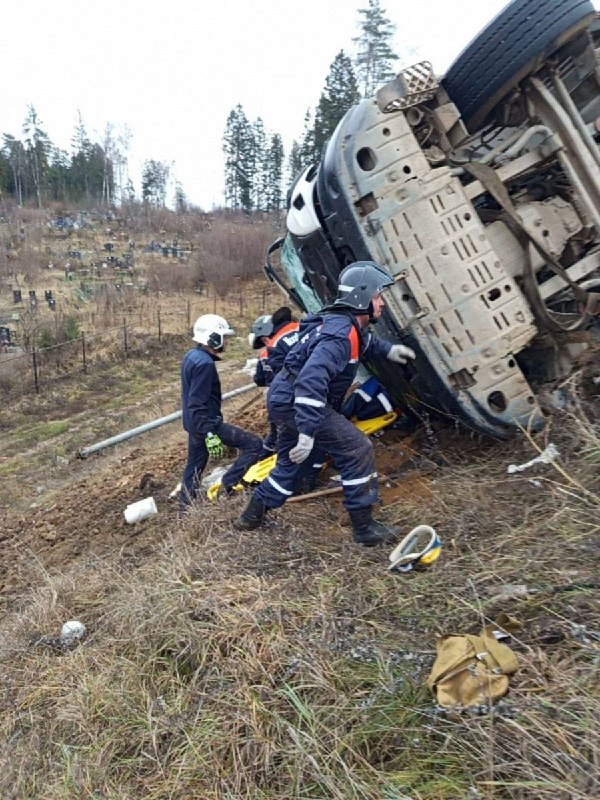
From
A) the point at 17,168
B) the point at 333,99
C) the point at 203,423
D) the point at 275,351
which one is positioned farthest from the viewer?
the point at 17,168

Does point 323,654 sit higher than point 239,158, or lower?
lower

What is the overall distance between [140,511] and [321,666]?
120 inches

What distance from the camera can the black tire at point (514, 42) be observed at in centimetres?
353

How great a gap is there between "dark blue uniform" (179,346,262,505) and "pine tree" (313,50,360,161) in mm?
29237

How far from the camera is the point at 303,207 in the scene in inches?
158

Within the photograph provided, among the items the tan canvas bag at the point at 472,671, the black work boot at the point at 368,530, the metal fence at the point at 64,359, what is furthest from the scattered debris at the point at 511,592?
the metal fence at the point at 64,359

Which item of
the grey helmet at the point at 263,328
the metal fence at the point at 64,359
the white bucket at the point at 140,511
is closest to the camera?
the grey helmet at the point at 263,328

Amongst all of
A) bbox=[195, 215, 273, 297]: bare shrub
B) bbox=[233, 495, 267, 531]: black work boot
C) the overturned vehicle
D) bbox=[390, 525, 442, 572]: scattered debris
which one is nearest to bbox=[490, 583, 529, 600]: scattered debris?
bbox=[390, 525, 442, 572]: scattered debris

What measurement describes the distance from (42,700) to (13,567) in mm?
2454

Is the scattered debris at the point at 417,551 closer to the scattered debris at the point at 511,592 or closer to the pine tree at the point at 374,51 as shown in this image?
the scattered debris at the point at 511,592

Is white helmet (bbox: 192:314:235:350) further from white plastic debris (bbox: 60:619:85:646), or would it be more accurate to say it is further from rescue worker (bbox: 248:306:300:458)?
white plastic debris (bbox: 60:619:85:646)

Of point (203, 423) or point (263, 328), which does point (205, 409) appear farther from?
point (263, 328)

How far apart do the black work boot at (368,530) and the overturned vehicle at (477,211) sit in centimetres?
87

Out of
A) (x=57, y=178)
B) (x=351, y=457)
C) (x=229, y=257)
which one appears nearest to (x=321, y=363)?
(x=351, y=457)
